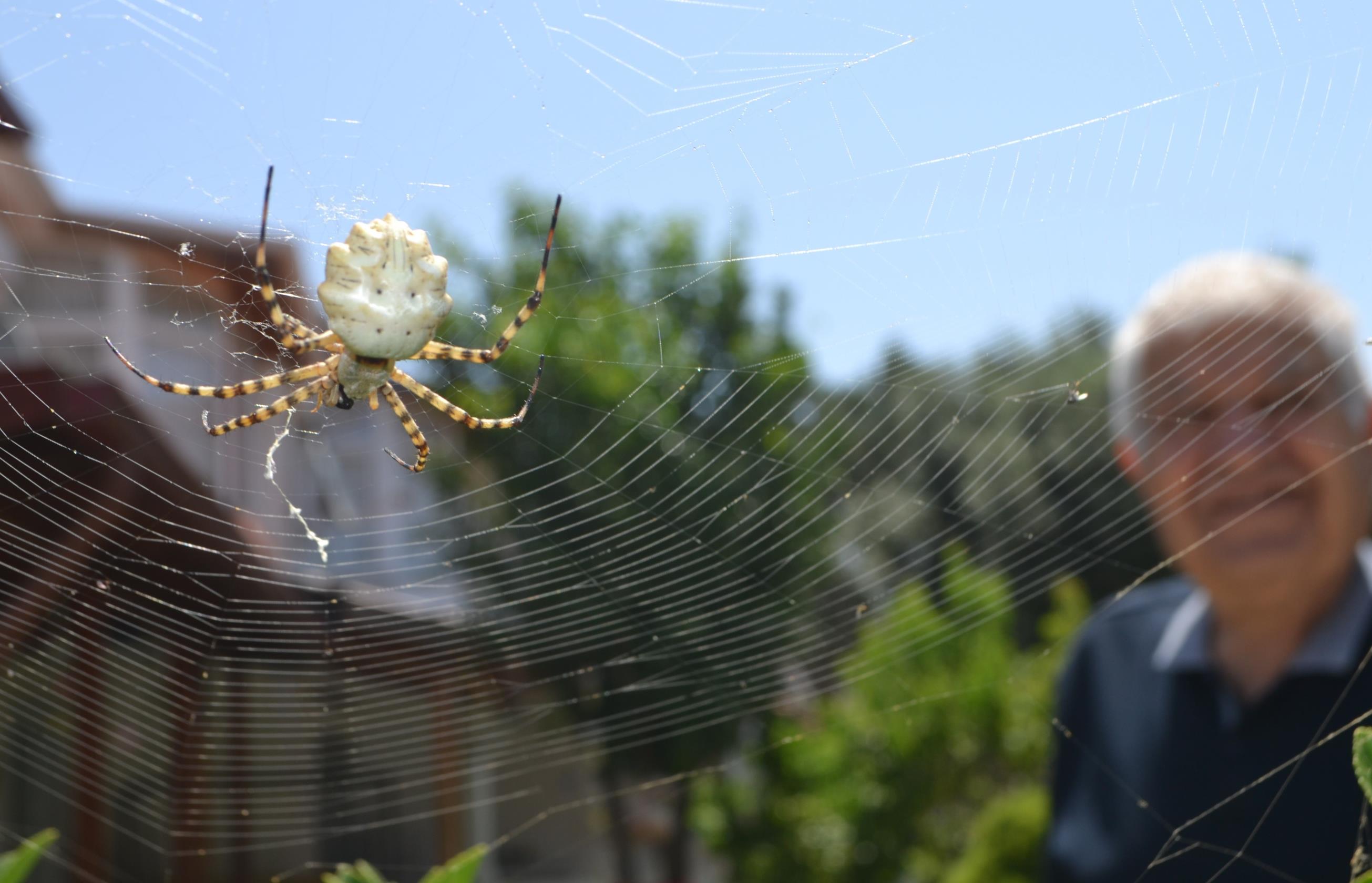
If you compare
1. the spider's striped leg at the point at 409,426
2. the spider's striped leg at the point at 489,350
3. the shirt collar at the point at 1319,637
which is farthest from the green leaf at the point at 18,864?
the shirt collar at the point at 1319,637

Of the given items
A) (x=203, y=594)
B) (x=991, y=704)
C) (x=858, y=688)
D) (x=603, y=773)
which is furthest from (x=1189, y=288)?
(x=603, y=773)

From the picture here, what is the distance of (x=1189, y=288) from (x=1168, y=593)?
1.50 m

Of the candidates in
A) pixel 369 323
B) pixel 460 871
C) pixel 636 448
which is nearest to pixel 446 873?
pixel 460 871

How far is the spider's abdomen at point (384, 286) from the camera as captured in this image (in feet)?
7.41

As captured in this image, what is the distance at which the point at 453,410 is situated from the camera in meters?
3.27

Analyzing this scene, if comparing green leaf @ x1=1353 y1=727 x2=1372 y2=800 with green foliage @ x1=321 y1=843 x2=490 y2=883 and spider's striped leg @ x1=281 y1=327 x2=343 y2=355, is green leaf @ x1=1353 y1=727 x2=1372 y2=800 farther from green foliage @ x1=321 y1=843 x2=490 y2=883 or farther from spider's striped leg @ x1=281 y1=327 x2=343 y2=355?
spider's striped leg @ x1=281 y1=327 x2=343 y2=355

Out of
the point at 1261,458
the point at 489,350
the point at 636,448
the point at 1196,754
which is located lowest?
the point at 1196,754

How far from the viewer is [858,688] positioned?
10.3 m

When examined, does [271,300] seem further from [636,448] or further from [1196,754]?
[636,448]

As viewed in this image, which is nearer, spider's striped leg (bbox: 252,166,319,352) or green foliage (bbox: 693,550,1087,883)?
spider's striped leg (bbox: 252,166,319,352)

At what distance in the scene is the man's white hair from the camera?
Result: 293 cm

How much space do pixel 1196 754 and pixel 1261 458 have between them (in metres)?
0.94

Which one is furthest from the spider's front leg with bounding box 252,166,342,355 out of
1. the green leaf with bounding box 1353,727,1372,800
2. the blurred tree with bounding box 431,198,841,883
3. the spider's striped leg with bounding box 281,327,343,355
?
the blurred tree with bounding box 431,198,841,883

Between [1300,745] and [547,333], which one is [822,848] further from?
[1300,745]
